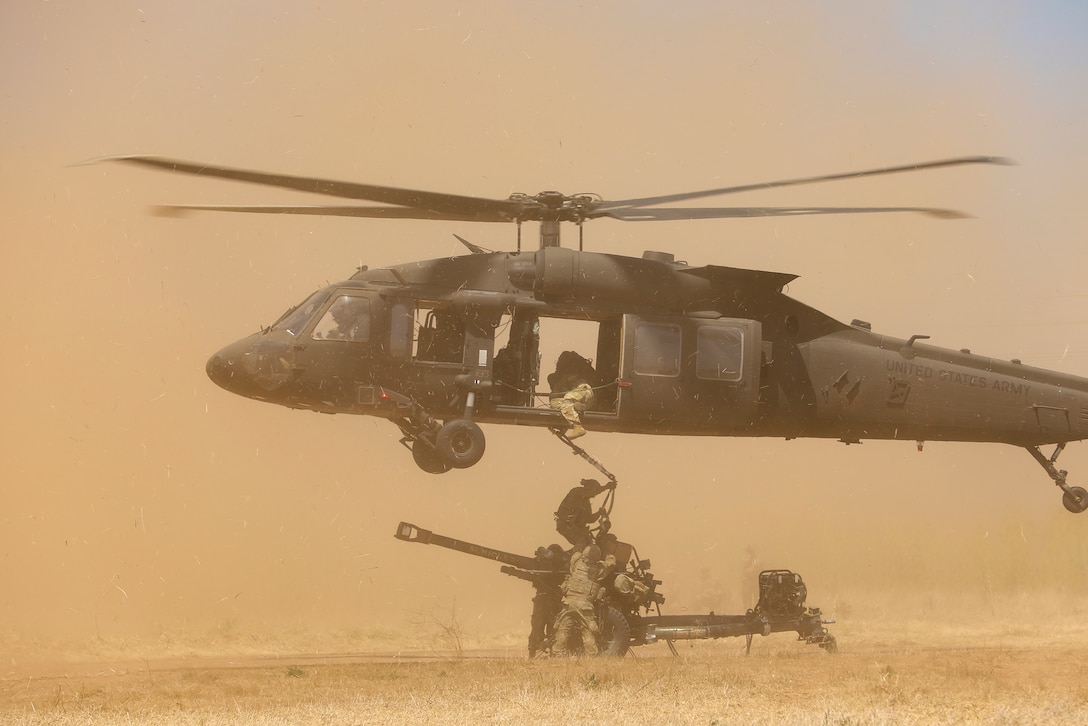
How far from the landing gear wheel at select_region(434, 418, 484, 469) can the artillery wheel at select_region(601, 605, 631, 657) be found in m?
2.77

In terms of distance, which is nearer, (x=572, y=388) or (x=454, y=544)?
(x=572, y=388)

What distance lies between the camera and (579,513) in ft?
48.1

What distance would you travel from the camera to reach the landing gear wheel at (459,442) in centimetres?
1273

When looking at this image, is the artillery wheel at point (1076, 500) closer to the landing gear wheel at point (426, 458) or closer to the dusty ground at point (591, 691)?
the dusty ground at point (591, 691)

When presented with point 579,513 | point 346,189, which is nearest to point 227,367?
point 346,189

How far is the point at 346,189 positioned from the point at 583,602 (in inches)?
222

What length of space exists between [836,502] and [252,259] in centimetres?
1484

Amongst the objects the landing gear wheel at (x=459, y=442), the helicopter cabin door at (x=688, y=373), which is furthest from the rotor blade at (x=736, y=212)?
the landing gear wheel at (x=459, y=442)

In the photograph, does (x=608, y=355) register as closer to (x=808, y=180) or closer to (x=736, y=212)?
(x=736, y=212)

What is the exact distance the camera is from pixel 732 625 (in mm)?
14891

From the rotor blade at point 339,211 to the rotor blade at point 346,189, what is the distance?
0.56 ft

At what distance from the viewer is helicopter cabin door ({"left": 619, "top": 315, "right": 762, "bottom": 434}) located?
13289 millimetres

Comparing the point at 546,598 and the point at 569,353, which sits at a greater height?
the point at 569,353

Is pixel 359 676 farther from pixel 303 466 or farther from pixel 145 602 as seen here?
pixel 303 466
